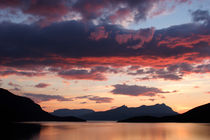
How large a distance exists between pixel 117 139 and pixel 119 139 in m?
0.73

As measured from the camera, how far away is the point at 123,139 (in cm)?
8188

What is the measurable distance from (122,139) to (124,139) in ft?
2.44

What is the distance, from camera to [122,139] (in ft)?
268

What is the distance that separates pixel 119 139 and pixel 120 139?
370 millimetres

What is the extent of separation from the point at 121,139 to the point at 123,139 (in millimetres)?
846

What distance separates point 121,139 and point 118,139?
1.08 meters

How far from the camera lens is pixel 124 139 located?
81812 millimetres

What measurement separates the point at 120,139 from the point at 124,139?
4.82ft

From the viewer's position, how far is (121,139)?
81500mm

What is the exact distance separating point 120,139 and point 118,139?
2.36ft

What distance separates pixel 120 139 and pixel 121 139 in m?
0.37

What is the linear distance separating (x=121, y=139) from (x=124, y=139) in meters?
1.15

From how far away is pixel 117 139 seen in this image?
3209 inches

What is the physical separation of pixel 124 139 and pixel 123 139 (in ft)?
1.19
